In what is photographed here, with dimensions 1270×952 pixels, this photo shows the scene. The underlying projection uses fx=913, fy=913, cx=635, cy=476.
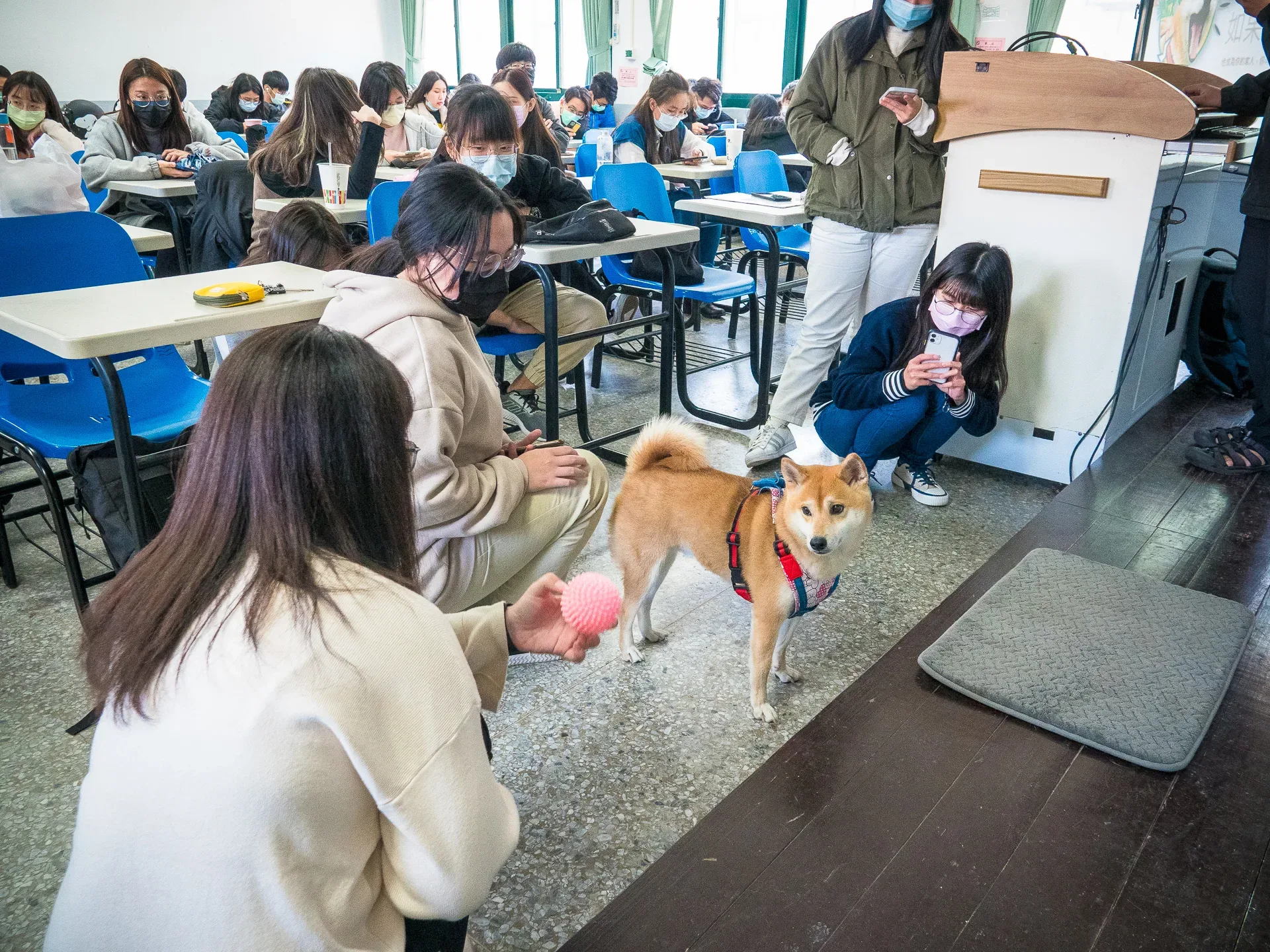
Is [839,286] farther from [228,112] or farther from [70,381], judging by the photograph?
[228,112]

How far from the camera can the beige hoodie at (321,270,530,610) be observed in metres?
1.62

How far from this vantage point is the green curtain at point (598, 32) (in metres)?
11.6

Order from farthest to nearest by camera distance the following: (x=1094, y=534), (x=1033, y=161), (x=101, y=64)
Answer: (x=101, y=64) → (x=1033, y=161) → (x=1094, y=534)

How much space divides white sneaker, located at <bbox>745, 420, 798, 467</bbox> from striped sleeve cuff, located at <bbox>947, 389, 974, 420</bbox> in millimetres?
632

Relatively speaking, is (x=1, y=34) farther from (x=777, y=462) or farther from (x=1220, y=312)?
(x=1220, y=312)

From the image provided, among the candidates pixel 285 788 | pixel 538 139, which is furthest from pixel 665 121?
pixel 285 788

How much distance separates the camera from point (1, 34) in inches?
394

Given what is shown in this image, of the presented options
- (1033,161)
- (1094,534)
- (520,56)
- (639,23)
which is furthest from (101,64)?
(1094,534)

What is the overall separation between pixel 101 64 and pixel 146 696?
12740 mm

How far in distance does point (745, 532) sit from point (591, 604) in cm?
88

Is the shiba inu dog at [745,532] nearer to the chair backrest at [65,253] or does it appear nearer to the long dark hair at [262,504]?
the long dark hair at [262,504]

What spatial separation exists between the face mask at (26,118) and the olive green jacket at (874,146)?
349 cm

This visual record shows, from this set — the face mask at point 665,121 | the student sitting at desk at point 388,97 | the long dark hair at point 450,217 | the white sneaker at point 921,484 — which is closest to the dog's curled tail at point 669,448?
the long dark hair at point 450,217

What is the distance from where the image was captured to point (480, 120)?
3.00 meters
